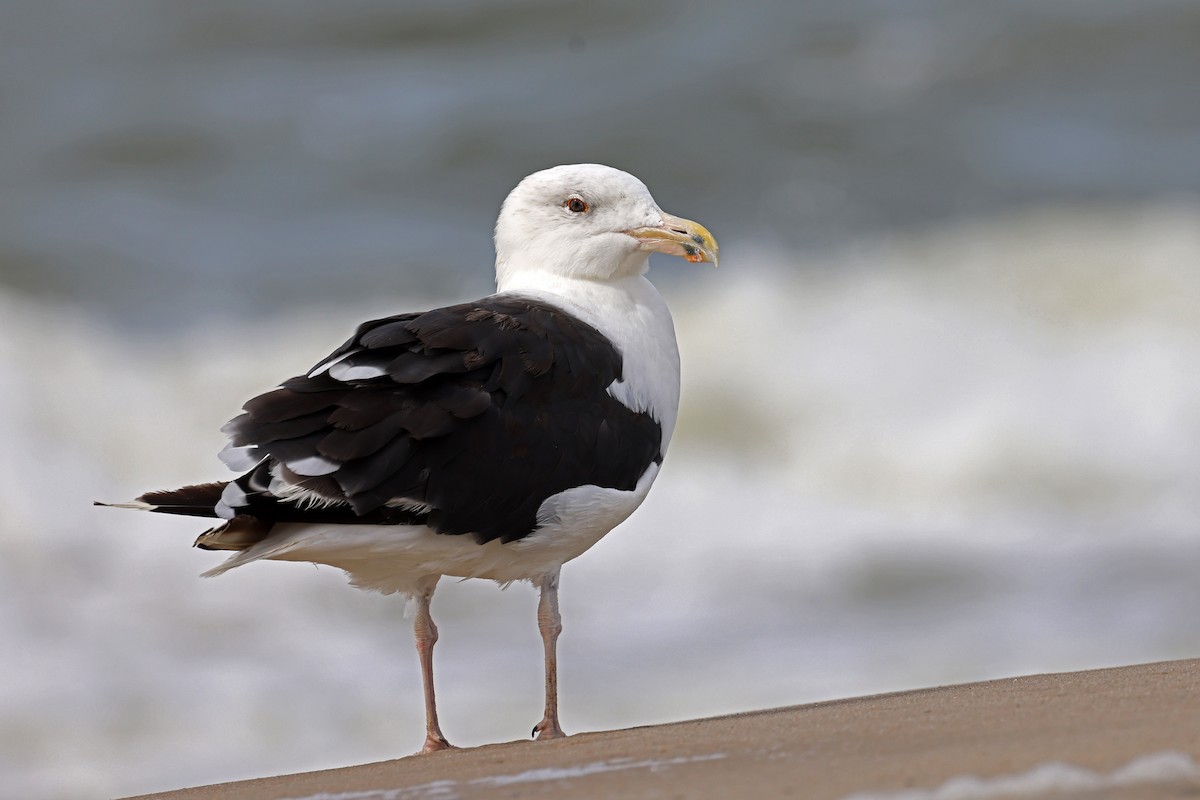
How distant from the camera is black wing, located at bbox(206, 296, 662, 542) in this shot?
183 inches

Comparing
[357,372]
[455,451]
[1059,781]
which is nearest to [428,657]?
[455,451]

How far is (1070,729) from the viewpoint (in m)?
3.71

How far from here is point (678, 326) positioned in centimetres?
1302

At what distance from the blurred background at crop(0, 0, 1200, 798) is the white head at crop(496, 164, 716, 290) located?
270 cm

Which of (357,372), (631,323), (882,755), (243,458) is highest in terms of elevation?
(631,323)

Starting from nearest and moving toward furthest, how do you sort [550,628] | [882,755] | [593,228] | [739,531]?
1. [882,755]
2. [550,628]
3. [593,228]
4. [739,531]

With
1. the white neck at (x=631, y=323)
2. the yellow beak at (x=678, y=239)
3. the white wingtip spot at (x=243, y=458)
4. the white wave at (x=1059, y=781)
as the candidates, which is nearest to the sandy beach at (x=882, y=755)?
the white wave at (x=1059, y=781)

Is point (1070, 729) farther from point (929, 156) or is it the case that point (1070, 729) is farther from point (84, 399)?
point (929, 156)

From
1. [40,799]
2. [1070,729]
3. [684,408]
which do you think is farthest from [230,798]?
[684,408]

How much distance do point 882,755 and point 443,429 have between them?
1.76 metres

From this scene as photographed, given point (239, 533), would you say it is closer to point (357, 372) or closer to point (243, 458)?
point (243, 458)

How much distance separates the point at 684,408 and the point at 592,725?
425cm

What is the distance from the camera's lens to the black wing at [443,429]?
4.65m

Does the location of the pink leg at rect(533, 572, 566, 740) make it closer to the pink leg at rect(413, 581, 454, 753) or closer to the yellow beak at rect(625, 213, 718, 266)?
the pink leg at rect(413, 581, 454, 753)
